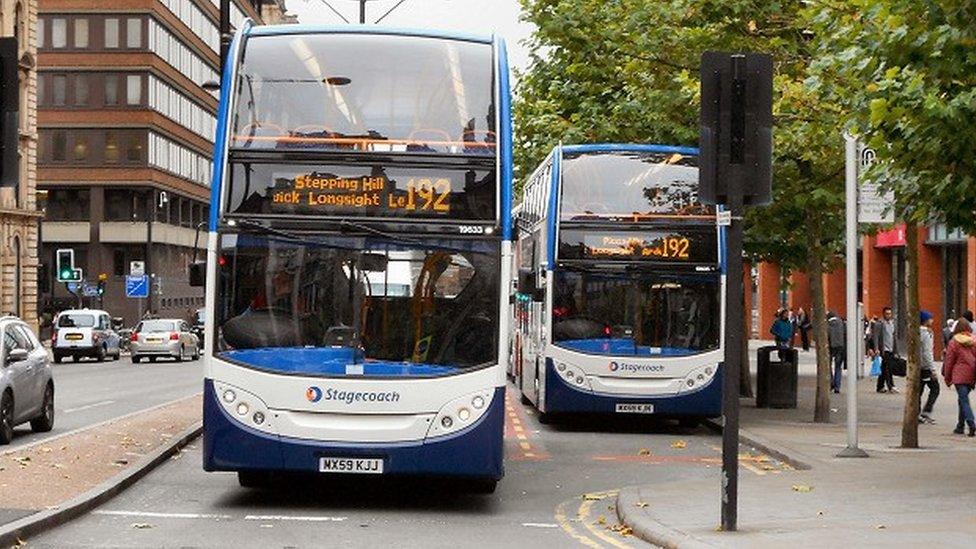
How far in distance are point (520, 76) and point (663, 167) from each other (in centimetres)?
1849

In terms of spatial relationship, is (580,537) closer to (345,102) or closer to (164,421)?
(345,102)

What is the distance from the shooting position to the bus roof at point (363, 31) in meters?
15.3

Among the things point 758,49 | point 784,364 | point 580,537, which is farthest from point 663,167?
point 580,537

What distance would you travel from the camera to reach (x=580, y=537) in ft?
43.6

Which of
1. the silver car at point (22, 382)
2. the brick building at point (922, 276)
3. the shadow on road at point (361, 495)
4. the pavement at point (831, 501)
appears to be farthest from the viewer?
the brick building at point (922, 276)

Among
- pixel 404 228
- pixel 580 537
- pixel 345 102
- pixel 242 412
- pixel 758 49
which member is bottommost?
pixel 580 537

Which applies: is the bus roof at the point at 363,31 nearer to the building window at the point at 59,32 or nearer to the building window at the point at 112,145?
the building window at the point at 112,145

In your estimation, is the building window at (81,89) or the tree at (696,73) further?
the building window at (81,89)

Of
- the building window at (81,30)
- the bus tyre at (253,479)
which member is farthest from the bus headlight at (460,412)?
the building window at (81,30)

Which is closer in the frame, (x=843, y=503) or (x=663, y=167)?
(x=843, y=503)

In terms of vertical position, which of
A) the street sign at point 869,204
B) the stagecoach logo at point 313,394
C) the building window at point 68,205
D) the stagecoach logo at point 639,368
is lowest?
the stagecoach logo at point 639,368

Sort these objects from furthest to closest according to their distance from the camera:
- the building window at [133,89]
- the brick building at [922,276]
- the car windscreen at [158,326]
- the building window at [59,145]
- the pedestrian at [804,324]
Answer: the building window at [59,145]
the building window at [133,89]
the car windscreen at [158,326]
the pedestrian at [804,324]
the brick building at [922,276]

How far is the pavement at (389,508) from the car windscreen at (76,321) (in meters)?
40.5

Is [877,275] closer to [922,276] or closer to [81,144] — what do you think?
[922,276]
